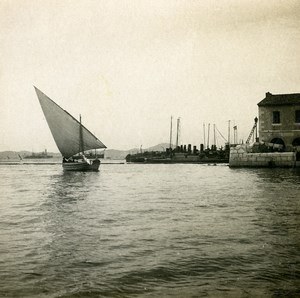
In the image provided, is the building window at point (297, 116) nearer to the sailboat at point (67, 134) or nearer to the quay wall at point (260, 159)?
the quay wall at point (260, 159)

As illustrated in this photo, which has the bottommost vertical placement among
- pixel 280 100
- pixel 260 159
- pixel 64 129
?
pixel 260 159

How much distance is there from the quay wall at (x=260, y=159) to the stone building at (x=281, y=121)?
3.80 feet

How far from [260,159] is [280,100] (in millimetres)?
4427

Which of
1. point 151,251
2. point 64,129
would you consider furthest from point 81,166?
point 151,251

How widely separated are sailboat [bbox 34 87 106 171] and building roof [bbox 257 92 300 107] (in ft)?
42.4

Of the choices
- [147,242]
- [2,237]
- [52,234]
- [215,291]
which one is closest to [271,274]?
[215,291]

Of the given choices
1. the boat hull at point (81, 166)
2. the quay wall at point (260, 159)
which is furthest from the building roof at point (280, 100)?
the boat hull at point (81, 166)

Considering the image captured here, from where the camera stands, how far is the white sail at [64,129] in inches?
1192

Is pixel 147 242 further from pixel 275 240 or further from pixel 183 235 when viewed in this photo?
pixel 275 240

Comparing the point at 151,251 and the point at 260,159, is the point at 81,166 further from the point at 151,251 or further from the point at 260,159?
the point at 151,251

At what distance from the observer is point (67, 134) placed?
31938 millimetres

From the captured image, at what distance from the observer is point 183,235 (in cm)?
712

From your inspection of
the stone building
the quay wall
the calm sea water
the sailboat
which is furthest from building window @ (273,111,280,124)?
the calm sea water

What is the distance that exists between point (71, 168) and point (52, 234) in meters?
26.8
